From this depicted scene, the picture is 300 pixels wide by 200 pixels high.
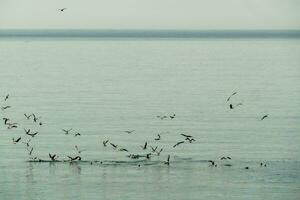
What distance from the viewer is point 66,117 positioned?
49781 millimetres

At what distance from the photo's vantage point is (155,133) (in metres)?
44.2

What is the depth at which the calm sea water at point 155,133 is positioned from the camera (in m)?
31.5

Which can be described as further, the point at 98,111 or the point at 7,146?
Answer: the point at 98,111

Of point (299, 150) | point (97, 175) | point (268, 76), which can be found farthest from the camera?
point (268, 76)

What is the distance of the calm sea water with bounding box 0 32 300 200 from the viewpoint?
31.5 m

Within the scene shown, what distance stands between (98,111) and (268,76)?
30528mm

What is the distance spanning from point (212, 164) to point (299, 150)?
20.6 ft

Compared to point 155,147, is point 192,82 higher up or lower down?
higher up

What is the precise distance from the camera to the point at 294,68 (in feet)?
299

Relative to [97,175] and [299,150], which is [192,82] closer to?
[299,150]

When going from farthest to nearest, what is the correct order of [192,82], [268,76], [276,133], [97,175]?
1. [268,76]
2. [192,82]
3. [276,133]
4. [97,175]

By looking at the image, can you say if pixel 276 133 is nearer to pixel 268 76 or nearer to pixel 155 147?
pixel 155 147

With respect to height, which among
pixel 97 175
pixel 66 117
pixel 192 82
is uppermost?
pixel 192 82

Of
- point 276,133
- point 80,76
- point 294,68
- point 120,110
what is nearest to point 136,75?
point 80,76
